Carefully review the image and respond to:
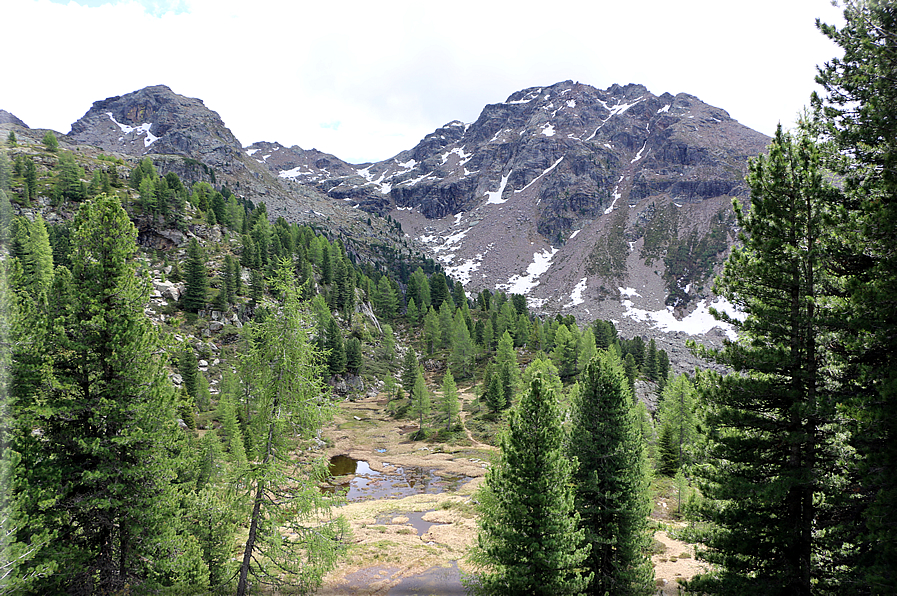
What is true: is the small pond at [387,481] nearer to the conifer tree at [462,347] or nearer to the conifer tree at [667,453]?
the conifer tree at [667,453]

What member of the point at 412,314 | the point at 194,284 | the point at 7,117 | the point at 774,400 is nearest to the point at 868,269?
the point at 774,400

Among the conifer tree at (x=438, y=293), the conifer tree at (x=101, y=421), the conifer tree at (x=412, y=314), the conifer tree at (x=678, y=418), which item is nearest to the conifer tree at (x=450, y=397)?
the conifer tree at (x=678, y=418)

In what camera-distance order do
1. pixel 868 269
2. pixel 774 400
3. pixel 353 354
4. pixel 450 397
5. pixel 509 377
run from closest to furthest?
pixel 868 269
pixel 774 400
pixel 450 397
pixel 509 377
pixel 353 354

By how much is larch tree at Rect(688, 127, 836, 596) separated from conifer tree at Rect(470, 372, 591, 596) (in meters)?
3.87

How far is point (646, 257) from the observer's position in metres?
196

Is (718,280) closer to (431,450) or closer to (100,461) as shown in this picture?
(100,461)

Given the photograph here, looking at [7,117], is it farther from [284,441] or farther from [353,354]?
[353,354]

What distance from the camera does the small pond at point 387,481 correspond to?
138 feet

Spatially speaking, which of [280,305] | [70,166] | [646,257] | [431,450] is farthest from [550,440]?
[646,257]

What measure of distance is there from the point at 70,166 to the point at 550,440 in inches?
4722

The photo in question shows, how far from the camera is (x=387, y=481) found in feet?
151

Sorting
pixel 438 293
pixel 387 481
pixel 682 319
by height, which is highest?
pixel 438 293

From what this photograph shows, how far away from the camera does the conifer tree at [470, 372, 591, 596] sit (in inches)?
508

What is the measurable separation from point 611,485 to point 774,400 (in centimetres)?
726
